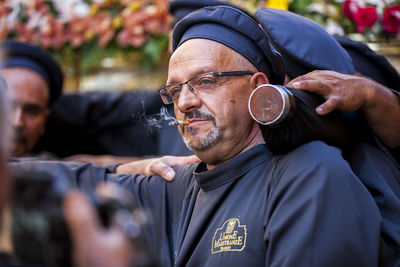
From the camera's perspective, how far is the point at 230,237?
2027mm

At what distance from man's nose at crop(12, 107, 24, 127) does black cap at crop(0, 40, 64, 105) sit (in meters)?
0.40

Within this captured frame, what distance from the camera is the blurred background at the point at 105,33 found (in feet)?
14.8

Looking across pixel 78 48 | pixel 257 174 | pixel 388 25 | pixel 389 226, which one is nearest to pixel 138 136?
pixel 78 48

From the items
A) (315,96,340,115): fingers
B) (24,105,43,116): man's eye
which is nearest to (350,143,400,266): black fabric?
(315,96,340,115): fingers

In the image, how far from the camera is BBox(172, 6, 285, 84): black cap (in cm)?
236

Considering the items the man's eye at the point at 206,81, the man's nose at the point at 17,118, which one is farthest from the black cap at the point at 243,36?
the man's nose at the point at 17,118

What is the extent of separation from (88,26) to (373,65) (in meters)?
2.99

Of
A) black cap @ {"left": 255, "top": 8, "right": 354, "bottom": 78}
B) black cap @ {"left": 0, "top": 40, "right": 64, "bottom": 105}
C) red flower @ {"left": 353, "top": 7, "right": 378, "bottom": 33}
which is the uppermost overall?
black cap @ {"left": 255, "top": 8, "right": 354, "bottom": 78}

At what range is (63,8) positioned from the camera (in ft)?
16.6

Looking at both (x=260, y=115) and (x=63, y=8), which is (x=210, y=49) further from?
(x=63, y=8)

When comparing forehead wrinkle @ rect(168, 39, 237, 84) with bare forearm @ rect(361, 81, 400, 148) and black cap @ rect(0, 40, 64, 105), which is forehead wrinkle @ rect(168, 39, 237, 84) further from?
black cap @ rect(0, 40, 64, 105)

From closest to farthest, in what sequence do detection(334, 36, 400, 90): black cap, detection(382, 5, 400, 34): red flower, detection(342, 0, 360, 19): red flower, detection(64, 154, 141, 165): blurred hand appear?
detection(334, 36, 400, 90): black cap < detection(382, 5, 400, 34): red flower < detection(342, 0, 360, 19): red flower < detection(64, 154, 141, 165): blurred hand

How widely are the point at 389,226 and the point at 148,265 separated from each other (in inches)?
51.7

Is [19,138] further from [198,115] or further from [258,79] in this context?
[258,79]
